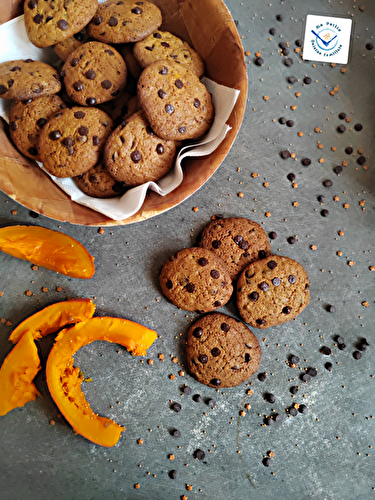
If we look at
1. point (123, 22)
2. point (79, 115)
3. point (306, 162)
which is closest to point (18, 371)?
point (79, 115)

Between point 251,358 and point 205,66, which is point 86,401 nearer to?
point 251,358

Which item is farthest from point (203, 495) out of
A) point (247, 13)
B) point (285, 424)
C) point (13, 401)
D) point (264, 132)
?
point (247, 13)

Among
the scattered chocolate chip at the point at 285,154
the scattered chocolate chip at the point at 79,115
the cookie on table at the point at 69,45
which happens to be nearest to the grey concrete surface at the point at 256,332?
the scattered chocolate chip at the point at 285,154

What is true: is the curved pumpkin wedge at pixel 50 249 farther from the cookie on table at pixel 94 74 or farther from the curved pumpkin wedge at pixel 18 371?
the cookie on table at pixel 94 74

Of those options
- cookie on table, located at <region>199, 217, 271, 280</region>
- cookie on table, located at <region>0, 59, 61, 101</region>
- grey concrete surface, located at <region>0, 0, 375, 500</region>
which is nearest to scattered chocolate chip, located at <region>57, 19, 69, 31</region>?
cookie on table, located at <region>0, 59, 61, 101</region>

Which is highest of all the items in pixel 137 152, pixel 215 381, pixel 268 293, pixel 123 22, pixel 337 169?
pixel 123 22

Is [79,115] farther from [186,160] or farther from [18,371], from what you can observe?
[18,371]

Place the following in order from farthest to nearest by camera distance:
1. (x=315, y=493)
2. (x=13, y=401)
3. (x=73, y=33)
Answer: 1. (x=315, y=493)
2. (x=13, y=401)
3. (x=73, y=33)
